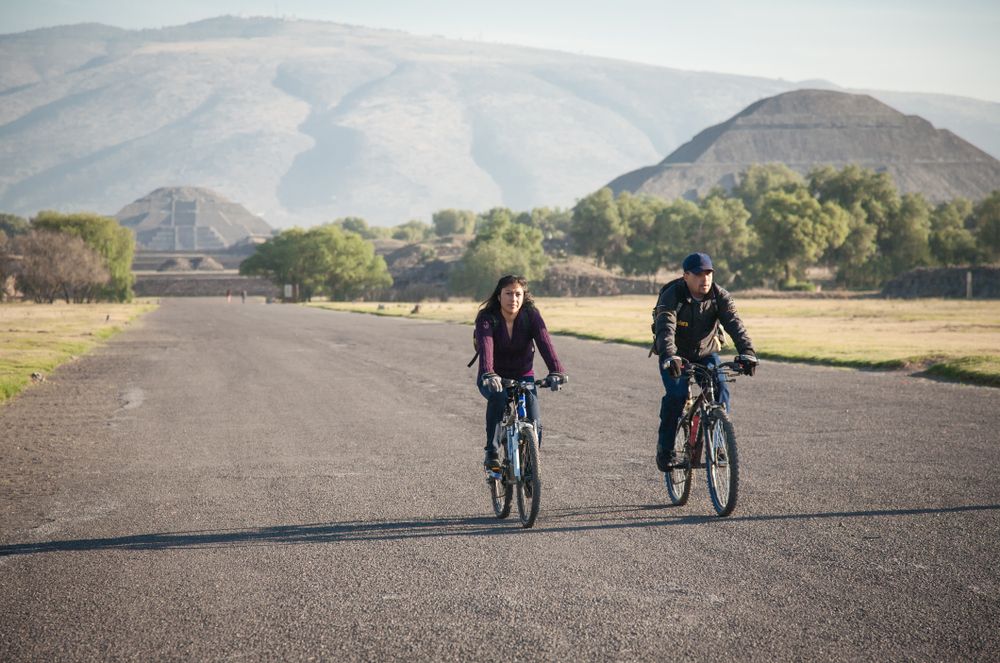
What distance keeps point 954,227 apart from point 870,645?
147 m

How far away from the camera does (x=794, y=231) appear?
120438mm

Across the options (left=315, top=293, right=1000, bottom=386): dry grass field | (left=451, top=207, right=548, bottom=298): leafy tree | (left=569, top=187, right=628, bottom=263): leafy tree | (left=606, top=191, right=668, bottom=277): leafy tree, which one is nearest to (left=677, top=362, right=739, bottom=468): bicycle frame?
(left=315, top=293, right=1000, bottom=386): dry grass field

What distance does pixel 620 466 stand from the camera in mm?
12477

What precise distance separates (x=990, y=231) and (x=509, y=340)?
4873 inches

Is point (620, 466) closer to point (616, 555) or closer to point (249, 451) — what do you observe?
point (616, 555)

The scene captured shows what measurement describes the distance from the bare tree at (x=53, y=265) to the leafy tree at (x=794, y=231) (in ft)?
254

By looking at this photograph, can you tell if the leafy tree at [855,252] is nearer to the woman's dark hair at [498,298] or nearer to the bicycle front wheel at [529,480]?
the woman's dark hair at [498,298]

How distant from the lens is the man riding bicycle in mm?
9758

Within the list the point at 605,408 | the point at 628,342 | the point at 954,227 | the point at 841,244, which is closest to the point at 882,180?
the point at 954,227

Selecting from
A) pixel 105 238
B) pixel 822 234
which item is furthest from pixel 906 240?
pixel 105 238

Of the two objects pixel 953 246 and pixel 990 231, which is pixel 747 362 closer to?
pixel 990 231

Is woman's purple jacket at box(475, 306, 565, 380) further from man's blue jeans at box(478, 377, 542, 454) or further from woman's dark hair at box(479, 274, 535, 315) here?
man's blue jeans at box(478, 377, 542, 454)

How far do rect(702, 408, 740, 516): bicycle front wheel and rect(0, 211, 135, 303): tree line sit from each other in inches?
4375

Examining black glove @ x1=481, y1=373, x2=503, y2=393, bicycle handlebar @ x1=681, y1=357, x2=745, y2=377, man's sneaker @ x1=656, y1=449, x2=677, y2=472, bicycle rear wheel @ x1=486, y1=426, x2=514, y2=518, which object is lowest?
bicycle rear wheel @ x1=486, y1=426, x2=514, y2=518
